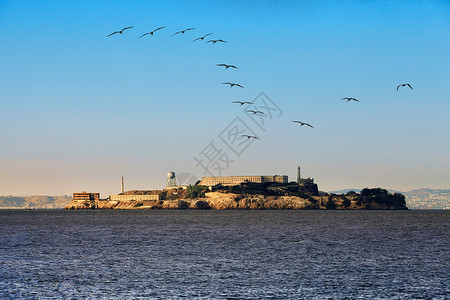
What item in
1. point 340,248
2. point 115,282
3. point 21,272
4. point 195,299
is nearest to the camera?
point 195,299

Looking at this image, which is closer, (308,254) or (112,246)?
(308,254)

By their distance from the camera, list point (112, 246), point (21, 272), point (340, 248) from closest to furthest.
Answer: point (21, 272)
point (340, 248)
point (112, 246)

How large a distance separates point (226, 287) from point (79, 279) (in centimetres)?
1303

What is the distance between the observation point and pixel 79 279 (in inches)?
1698

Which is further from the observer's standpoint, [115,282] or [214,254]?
[214,254]

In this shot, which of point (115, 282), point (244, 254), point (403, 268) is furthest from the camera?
point (244, 254)

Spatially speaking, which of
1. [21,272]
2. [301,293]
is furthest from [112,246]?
[301,293]

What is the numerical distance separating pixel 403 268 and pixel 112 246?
42.2 meters

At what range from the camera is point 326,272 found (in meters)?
46.9

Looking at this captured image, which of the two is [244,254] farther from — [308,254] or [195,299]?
[195,299]

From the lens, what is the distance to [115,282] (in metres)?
41.6

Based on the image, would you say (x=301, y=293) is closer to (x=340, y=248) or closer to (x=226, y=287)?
(x=226, y=287)

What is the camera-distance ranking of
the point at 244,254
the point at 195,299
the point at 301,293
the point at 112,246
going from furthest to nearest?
the point at 112,246 < the point at 244,254 < the point at 301,293 < the point at 195,299

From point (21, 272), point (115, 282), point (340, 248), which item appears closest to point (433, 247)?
point (340, 248)
